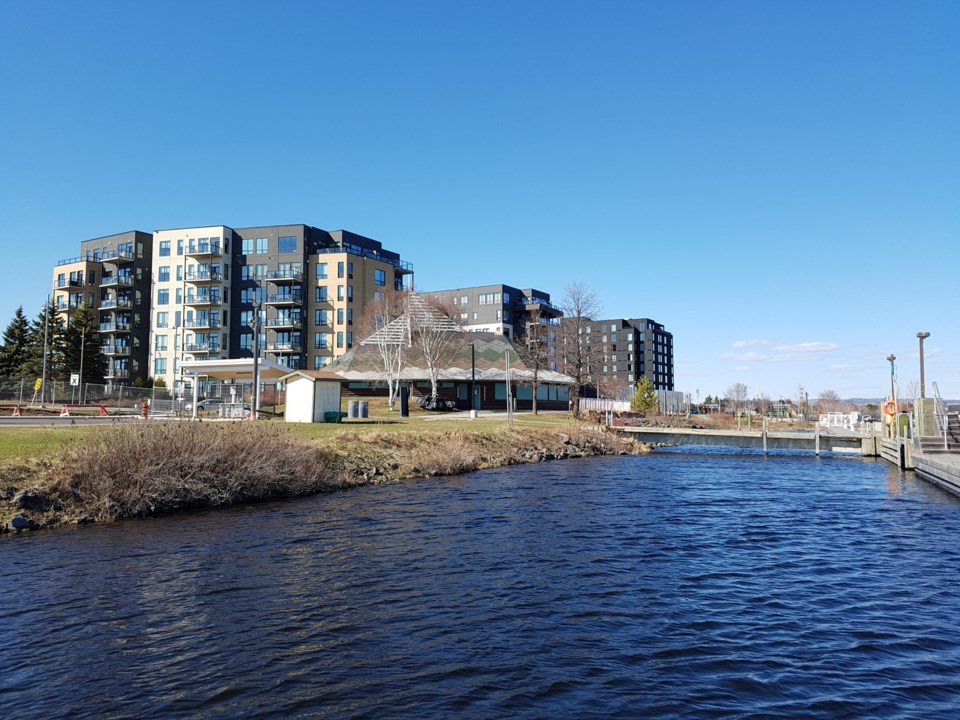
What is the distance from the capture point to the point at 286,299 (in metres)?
85.8

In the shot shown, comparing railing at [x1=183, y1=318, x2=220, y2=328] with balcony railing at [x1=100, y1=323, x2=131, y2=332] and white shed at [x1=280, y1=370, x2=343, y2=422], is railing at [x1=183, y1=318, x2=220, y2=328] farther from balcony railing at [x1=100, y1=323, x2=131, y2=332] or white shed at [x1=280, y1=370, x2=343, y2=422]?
white shed at [x1=280, y1=370, x2=343, y2=422]

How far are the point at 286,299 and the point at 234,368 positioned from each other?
151 feet

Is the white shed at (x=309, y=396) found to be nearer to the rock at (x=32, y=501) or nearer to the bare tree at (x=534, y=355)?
the rock at (x=32, y=501)

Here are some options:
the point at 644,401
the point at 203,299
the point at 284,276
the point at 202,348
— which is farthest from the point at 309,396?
the point at 203,299

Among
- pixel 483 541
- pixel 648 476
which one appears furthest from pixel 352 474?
pixel 648 476

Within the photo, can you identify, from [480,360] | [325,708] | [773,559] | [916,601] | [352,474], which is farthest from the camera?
[480,360]

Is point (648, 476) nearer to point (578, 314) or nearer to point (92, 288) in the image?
point (578, 314)

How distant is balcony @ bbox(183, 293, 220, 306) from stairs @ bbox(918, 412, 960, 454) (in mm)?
78199

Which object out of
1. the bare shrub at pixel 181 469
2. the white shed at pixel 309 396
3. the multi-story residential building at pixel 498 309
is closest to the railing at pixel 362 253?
the multi-story residential building at pixel 498 309

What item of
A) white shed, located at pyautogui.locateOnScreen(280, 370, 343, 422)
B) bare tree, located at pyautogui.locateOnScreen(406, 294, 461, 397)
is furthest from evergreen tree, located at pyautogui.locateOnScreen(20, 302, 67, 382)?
white shed, located at pyautogui.locateOnScreen(280, 370, 343, 422)

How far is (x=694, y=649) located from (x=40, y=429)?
24.4 meters

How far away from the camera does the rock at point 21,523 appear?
14.6 metres

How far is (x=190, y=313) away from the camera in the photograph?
3445 inches

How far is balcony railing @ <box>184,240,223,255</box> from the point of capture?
8556cm
